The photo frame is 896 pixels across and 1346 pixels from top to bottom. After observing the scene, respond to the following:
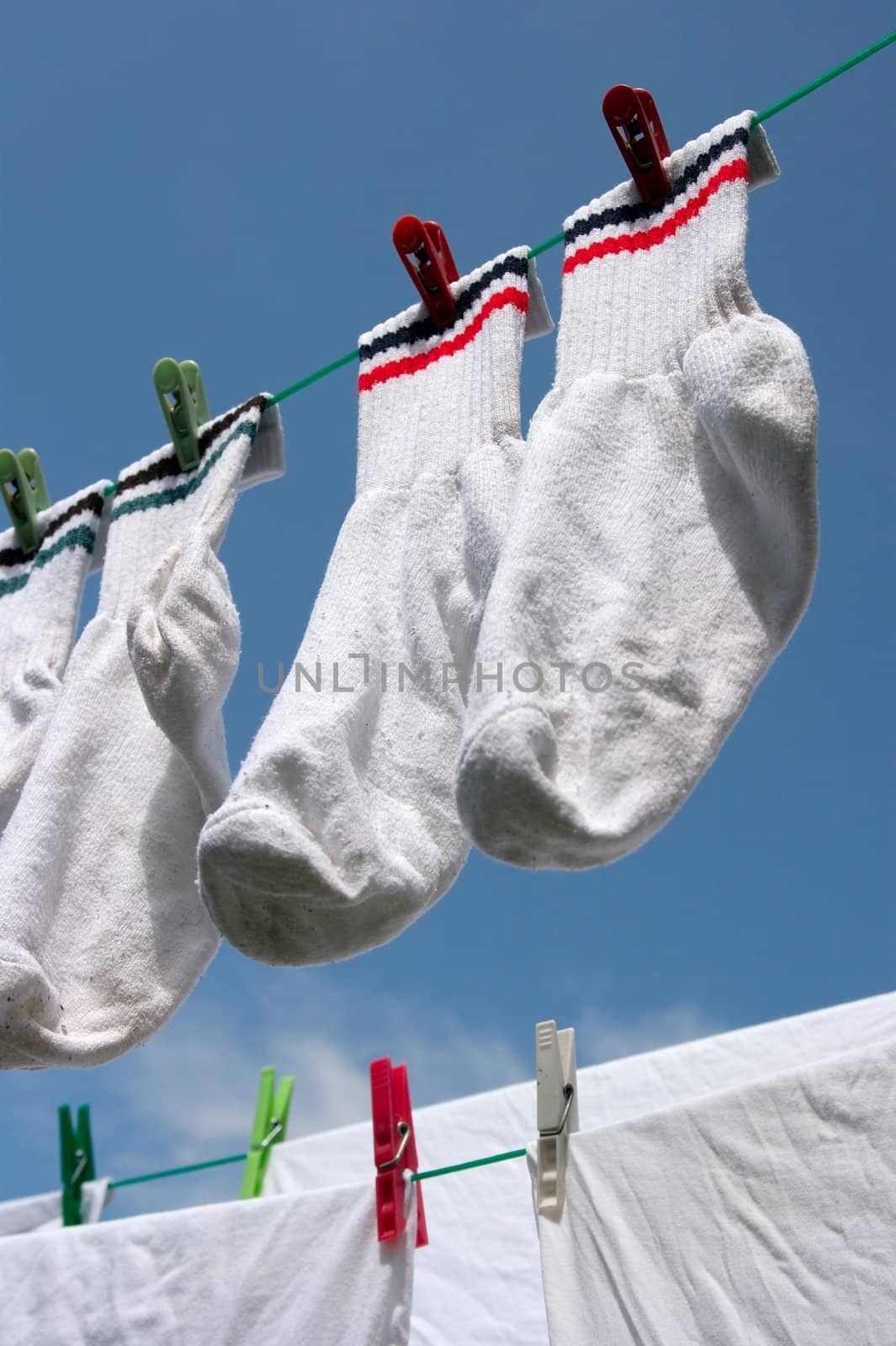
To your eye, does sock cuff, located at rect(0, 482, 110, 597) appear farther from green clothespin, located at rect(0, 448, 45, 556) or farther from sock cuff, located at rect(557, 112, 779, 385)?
sock cuff, located at rect(557, 112, 779, 385)

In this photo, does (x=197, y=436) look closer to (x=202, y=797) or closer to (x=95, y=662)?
(x=95, y=662)

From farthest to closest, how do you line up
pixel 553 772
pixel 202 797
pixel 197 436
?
pixel 197 436
pixel 202 797
pixel 553 772

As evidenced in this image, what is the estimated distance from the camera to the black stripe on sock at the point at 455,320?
125cm

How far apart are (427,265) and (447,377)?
0.15 meters

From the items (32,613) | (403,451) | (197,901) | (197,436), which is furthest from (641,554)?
(32,613)

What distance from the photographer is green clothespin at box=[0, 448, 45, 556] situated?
1636mm

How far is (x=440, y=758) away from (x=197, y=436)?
647 mm

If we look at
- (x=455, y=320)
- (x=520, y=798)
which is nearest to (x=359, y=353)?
(x=455, y=320)

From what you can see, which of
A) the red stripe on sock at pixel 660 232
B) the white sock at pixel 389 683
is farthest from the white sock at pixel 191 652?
the red stripe on sock at pixel 660 232

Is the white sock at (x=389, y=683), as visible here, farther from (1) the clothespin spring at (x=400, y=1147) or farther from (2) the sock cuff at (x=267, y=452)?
(1) the clothespin spring at (x=400, y=1147)

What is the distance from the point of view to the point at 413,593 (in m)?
1.04

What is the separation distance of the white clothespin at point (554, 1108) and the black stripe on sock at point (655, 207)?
73 centimetres

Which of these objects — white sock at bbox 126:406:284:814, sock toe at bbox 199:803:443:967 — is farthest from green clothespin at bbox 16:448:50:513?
sock toe at bbox 199:803:443:967

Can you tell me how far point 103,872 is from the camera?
120 cm
